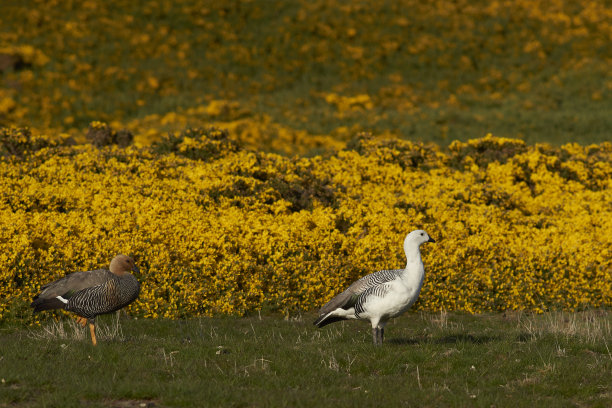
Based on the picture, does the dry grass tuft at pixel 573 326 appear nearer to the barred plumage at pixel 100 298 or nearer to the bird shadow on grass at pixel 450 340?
the bird shadow on grass at pixel 450 340

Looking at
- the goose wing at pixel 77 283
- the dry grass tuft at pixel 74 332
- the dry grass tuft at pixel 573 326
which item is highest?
the goose wing at pixel 77 283

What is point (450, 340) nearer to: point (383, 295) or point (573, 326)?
point (383, 295)

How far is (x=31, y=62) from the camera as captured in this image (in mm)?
44688

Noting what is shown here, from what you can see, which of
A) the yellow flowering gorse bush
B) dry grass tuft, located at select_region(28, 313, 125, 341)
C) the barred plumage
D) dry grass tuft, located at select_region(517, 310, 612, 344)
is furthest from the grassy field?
the barred plumage

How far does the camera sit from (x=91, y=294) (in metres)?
11.2

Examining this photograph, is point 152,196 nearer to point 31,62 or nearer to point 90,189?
point 90,189

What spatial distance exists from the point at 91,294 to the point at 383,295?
14.8 feet

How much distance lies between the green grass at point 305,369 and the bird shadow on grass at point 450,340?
0.09 ft

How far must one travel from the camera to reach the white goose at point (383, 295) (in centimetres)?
1095

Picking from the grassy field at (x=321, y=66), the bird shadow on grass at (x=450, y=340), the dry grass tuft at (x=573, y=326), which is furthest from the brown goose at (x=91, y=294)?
the grassy field at (x=321, y=66)

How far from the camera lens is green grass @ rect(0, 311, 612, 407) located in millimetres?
8852

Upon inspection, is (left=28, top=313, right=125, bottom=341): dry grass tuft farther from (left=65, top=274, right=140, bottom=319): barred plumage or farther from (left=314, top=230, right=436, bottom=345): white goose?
(left=314, top=230, right=436, bottom=345): white goose

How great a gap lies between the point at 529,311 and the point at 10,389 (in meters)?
12.0

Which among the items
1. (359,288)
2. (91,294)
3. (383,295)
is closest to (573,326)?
(383,295)
